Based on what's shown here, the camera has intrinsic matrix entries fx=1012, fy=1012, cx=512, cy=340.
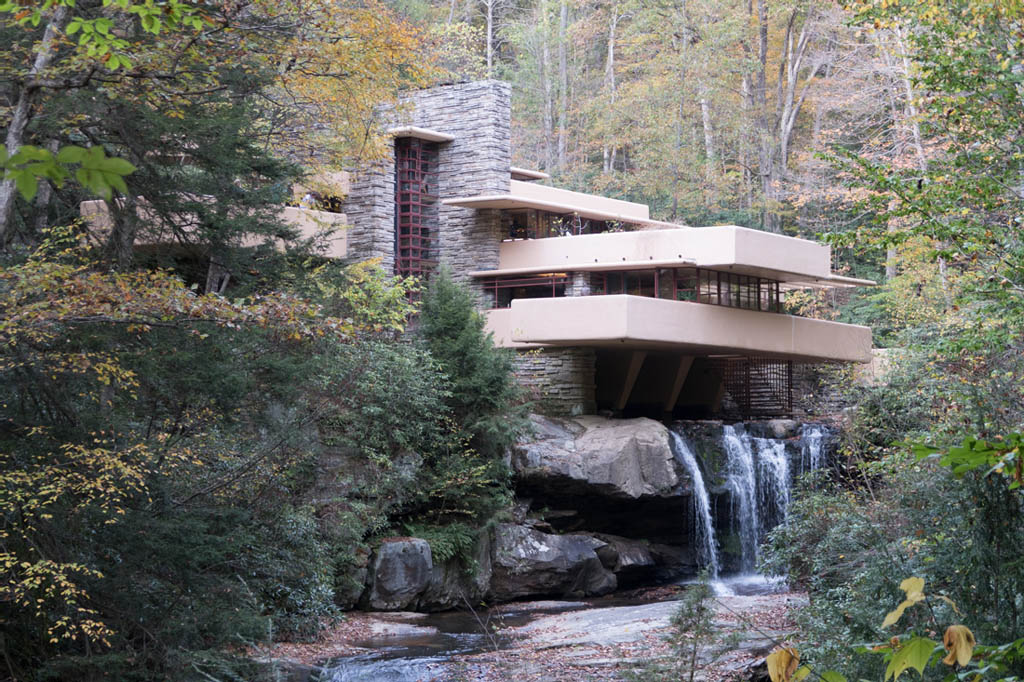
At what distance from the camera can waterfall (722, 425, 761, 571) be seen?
66.8ft

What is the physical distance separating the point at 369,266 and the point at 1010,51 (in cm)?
1239

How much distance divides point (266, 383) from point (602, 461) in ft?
31.2

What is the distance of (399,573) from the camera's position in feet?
51.4

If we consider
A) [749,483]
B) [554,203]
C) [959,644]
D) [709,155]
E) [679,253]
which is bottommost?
[749,483]

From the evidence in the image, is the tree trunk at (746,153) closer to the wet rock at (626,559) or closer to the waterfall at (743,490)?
the waterfall at (743,490)

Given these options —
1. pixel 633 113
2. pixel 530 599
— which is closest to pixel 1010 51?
pixel 530 599

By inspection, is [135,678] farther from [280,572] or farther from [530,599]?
[530,599]

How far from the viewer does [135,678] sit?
8977mm

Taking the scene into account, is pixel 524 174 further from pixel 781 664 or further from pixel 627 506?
pixel 781 664

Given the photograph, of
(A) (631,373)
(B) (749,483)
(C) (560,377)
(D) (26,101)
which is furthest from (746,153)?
(D) (26,101)

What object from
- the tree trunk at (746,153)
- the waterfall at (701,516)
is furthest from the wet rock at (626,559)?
the tree trunk at (746,153)

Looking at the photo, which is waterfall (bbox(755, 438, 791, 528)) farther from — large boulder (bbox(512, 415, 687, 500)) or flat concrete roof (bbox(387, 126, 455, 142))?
flat concrete roof (bbox(387, 126, 455, 142))

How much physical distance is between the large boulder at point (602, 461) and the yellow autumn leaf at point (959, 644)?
16503mm

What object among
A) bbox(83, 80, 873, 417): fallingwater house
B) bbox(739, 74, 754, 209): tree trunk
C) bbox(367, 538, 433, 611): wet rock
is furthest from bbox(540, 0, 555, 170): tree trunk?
bbox(367, 538, 433, 611): wet rock
